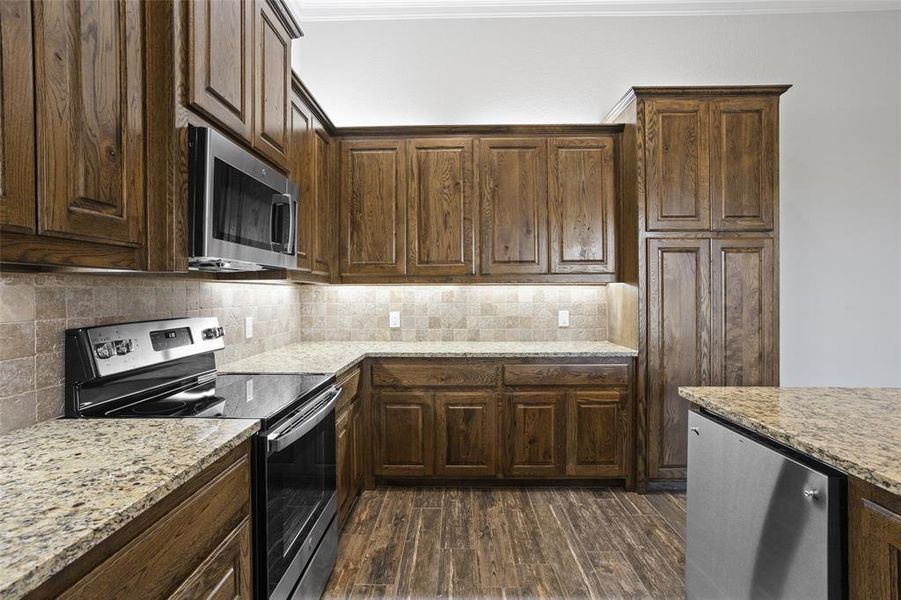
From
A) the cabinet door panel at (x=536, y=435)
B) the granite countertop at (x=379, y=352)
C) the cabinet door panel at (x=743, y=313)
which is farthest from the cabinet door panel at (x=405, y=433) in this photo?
the cabinet door panel at (x=743, y=313)

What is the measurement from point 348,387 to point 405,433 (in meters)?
0.67

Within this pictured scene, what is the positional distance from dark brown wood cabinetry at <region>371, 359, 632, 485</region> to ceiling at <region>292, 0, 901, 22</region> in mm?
2586

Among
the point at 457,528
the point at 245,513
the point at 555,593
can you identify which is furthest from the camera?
the point at 457,528

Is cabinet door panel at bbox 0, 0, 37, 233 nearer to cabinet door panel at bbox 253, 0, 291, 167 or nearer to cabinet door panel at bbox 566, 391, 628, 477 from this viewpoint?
cabinet door panel at bbox 253, 0, 291, 167

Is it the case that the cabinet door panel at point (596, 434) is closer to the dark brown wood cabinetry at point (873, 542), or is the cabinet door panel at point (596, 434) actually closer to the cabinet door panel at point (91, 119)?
the dark brown wood cabinetry at point (873, 542)

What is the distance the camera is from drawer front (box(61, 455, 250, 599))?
2.76ft

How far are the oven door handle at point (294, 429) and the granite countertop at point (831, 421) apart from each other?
138cm

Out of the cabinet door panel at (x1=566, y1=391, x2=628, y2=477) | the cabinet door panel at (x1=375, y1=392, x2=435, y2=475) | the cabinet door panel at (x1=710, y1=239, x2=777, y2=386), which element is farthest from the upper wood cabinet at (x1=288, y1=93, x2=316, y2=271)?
the cabinet door panel at (x1=710, y1=239, x2=777, y2=386)

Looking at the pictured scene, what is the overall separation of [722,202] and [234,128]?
9.09ft

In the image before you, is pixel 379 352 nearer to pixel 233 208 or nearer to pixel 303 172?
pixel 303 172

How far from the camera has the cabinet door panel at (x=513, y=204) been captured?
3398mm

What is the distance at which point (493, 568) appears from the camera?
2.26 m

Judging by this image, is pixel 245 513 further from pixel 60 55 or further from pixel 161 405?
pixel 60 55

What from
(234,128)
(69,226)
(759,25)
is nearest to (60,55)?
(69,226)
